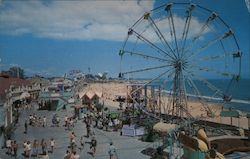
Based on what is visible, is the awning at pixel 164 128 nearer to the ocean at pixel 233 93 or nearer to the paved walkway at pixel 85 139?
the paved walkway at pixel 85 139

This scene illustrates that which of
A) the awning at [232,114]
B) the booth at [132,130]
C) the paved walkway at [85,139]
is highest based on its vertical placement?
the awning at [232,114]

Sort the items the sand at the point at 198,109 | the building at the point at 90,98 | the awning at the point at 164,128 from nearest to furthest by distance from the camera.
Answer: the awning at the point at 164,128
the sand at the point at 198,109
the building at the point at 90,98

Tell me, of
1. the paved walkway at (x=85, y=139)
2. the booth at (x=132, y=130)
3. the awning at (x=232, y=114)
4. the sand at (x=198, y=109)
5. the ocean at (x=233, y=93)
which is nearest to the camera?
the paved walkway at (x=85, y=139)

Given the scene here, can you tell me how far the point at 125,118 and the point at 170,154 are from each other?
23.5 feet

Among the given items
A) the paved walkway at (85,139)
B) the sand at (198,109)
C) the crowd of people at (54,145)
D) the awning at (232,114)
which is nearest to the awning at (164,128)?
the paved walkway at (85,139)

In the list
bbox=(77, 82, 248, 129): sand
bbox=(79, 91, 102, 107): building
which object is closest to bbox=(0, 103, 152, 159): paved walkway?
bbox=(77, 82, 248, 129): sand

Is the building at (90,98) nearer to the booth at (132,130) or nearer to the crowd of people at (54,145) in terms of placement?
the crowd of people at (54,145)


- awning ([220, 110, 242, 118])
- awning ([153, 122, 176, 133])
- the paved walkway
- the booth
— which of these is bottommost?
the paved walkway

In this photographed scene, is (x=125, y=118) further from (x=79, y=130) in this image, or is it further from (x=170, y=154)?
(x=170, y=154)

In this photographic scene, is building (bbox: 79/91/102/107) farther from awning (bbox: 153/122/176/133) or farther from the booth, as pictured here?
awning (bbox: 153/122/176/133)

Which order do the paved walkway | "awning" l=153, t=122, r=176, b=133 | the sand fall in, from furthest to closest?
the sand, the paved walkway, "awning" l=153, t=122, r=176, b=133

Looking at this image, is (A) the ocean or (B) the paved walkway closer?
(B) the paved walkway

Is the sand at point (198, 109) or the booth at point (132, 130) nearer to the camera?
the booth at point (132, 130)

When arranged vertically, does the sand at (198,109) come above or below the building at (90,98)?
below
